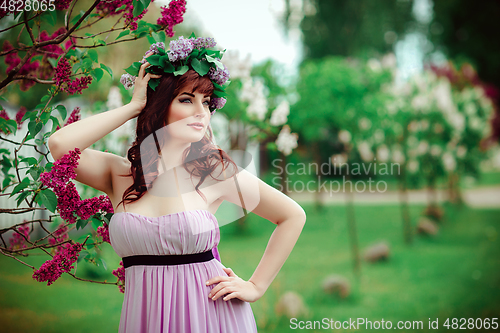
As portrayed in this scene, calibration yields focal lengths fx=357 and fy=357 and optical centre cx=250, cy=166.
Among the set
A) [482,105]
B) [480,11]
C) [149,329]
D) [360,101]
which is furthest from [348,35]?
[149,329]

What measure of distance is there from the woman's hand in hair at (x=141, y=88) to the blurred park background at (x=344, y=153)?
18cm

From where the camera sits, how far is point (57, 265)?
4.74ft

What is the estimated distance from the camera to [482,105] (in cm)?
719

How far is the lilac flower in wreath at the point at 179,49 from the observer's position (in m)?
1.39

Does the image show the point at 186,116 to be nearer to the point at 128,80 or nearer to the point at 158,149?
the point at 158,149

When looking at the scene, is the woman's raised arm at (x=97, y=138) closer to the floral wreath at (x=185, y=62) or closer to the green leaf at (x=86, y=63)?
the floral wreath at (x=185, y=62)

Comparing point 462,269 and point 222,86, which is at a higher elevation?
point 222,86

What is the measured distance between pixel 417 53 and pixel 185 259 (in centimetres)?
1004

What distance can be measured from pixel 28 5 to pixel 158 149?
75cm

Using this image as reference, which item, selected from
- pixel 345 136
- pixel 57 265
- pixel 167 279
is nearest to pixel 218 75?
pixel 167 279

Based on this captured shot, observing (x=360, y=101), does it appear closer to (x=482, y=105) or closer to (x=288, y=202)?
(x=482, y=105)

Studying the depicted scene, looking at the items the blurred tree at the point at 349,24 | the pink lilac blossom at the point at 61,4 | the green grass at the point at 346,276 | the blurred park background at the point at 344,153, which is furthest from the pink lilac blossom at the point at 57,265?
the blurred tree at the point at 349,24

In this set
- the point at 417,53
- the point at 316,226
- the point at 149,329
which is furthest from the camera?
the point at 417,53

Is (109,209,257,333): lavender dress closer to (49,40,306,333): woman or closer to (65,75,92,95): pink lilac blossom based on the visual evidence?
(49,40,306,333): woman
